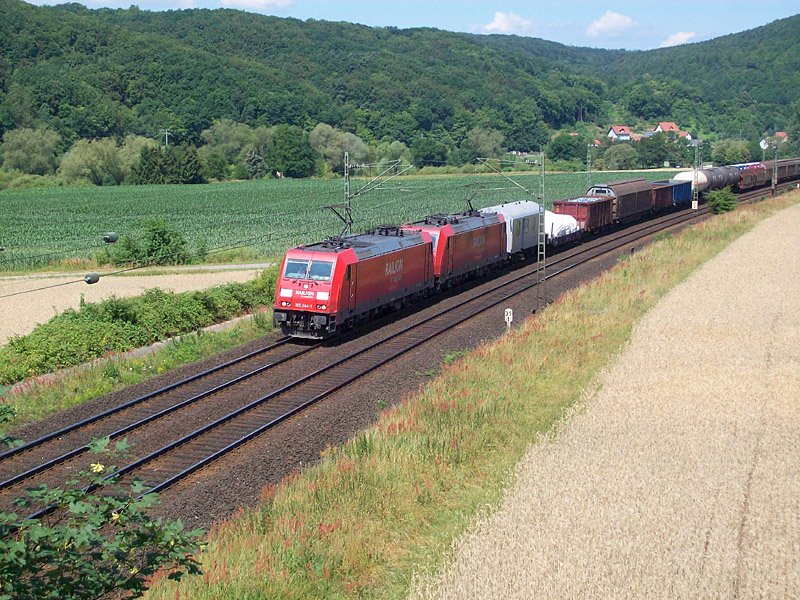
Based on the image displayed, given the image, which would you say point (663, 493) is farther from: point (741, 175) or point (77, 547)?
point (741, 175)

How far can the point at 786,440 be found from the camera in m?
19.6

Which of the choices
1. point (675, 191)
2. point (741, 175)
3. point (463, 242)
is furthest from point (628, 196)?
point (741, 175)

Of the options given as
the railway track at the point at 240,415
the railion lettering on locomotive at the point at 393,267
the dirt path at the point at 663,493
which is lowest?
the railway track at the point at 240,415

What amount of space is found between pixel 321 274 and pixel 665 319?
1314 centimetres

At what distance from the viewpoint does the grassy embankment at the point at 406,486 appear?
13.1m

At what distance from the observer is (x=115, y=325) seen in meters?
32.2

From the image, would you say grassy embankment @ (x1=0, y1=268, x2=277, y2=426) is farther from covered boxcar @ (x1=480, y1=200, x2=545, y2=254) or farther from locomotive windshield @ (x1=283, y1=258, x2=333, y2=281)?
covered boxcar @ (x1=480, y1=200, x2=545, y2=254)

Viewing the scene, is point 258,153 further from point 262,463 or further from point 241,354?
point 262,463

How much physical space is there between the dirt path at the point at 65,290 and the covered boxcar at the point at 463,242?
39.3ft

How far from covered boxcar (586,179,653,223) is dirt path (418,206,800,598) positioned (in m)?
35.9

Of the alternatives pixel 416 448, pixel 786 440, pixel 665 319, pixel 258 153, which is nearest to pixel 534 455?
pixel 416 448

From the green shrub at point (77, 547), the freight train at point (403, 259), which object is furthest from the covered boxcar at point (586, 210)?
the green shrub at point (77, 547)

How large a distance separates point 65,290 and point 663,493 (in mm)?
38410

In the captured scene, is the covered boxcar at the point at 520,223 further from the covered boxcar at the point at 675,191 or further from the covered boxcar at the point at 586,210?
the covered boxcar at the point at 675,191
